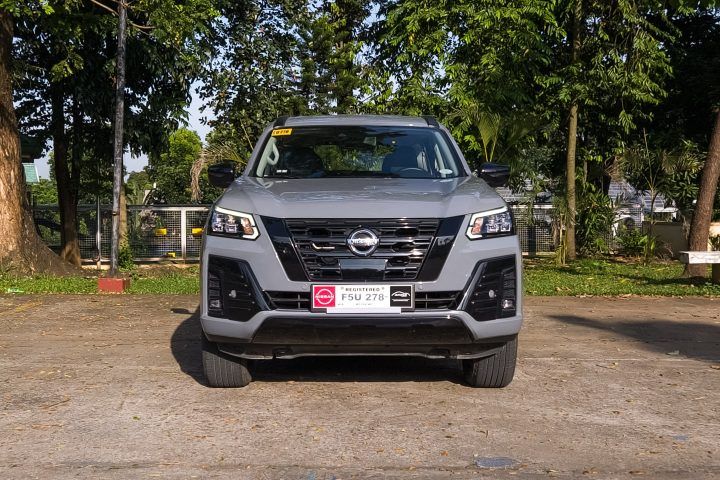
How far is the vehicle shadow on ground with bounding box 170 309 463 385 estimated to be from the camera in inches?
239

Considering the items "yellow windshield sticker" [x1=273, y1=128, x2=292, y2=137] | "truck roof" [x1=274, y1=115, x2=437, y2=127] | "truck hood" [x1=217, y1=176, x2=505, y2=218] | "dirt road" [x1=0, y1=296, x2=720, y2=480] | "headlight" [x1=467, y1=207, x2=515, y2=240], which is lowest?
"dirt road" [x1=0, y1=296, x2=720, y2=480]

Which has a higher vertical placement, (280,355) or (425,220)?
(425,220)

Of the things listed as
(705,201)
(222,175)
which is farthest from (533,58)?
(222,175)

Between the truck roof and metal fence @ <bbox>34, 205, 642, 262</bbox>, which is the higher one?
the truck roof

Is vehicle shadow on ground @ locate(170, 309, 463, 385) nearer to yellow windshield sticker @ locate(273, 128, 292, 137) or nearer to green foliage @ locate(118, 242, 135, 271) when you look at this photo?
yellow windshield sticker @ locate(273, 128, 292, 137)

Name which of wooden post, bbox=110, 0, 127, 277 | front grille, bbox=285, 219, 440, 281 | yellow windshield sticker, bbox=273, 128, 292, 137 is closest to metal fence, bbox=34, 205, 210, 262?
wooden post, bbox=110, 0, 127, 277

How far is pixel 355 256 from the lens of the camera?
5137 mm

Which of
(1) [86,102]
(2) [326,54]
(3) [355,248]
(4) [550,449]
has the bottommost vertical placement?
(4) [550,449]

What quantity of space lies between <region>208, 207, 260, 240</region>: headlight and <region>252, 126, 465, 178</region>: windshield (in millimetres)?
1021

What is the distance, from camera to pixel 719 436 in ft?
15.2

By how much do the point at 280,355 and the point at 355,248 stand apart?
2.68ft

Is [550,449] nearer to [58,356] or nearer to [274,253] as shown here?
[274,253]

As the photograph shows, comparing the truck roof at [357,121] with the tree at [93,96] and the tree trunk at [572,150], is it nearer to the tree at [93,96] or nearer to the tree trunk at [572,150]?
the tree at [93,96]

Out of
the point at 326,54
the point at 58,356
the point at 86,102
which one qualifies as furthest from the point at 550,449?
the point at 326,54
